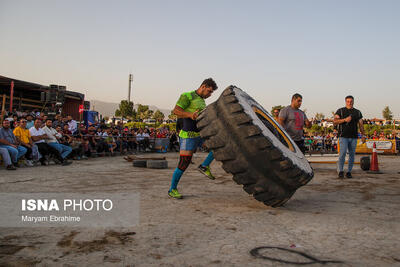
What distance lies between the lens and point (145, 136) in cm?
1714

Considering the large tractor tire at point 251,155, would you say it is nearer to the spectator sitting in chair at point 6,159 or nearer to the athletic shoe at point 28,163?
the spectator sitting in chair at point 6,159

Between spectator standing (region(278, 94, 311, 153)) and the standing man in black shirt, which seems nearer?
spectator standing (region(278, 94, 311, 153))

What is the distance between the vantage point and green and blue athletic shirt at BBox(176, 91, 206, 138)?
418 cm

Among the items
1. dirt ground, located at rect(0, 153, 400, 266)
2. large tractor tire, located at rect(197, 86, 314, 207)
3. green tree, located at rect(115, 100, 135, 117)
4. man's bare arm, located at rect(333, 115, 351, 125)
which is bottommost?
dirt ground, located at rect(0, 153, 400, 266)

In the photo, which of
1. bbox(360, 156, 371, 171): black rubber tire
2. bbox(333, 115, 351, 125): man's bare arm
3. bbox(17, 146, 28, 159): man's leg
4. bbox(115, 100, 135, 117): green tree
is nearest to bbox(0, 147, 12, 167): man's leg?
bbox(17, 146, 28, 159): man's leg

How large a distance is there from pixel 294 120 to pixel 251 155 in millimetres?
3057

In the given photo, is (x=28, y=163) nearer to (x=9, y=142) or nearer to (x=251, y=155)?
(x=9, y=142)

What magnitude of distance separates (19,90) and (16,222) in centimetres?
1965

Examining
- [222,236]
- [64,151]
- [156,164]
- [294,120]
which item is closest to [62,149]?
[64,151]

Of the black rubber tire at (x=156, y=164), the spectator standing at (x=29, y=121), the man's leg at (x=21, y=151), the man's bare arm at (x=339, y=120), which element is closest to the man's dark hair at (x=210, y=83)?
the man's bare arm at (x=339, y=120)

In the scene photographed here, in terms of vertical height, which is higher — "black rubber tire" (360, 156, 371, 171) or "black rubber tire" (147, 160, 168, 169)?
"black rubber tire" (360, 156, 371, 171)

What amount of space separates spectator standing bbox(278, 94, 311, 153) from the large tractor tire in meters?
2.52

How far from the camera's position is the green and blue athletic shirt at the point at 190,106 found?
164 inches

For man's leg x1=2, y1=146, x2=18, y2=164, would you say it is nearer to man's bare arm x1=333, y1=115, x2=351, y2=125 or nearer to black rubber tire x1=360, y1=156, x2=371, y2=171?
man's bare arm x1=333, y1=115, x2=351, y2=125
